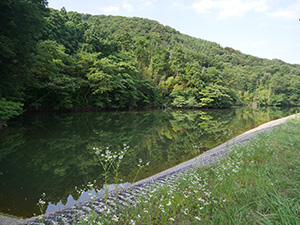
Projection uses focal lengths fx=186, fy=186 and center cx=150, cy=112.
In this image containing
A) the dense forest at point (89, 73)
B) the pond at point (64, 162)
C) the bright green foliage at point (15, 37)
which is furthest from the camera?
the dense forest at point (89, 73)

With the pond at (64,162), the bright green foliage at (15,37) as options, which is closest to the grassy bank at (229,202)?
the pond at (64,162)

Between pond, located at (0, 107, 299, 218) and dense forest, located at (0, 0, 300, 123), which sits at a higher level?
dense forest, located at (0, 0, 300, 123)

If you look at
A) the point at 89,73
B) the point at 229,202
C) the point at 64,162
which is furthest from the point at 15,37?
the point at 89,73

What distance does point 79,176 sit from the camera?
538 cm

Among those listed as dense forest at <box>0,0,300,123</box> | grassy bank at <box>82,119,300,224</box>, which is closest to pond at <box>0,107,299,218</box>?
grassy bank at <box>82,119,300,224</box>

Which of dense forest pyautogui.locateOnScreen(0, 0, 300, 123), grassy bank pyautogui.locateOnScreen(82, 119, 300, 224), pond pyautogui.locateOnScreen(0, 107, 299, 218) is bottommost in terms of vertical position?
pond pyautogui.locateOnScreen(0, 107, 299, 218)

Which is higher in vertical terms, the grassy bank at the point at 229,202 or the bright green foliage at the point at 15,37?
the bright green foliage at the point at 15,37

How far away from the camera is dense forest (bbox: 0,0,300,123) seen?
28.8 feet

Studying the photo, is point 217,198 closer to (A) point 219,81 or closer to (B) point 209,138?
(B) point 209,138

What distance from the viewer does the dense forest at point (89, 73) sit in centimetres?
877

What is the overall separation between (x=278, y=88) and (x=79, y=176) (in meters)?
65.8

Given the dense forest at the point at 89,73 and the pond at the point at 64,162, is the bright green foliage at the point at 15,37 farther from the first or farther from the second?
the pond at the point at 64,162

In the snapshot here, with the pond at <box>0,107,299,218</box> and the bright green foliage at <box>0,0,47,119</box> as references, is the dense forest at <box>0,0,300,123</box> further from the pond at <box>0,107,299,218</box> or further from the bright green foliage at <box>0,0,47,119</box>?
the pond at <box>0,107,299,218</box>

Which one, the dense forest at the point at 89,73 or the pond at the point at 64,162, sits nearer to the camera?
the pond at the point at 64,162
